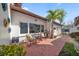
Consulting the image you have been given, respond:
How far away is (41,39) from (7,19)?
1070 mm

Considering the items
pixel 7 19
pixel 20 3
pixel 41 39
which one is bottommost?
pixel 41 39

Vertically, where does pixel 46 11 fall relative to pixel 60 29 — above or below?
above

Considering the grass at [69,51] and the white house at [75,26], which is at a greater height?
the white house at [75,26]

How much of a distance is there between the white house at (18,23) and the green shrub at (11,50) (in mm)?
134

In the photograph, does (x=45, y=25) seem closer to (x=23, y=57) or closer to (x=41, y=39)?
(x=41, y=39)

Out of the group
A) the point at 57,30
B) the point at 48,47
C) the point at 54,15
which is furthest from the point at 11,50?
Result: the point at 54,15

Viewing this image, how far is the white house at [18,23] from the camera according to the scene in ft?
20.5

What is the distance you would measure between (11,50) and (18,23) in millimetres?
759

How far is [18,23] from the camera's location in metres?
6.39

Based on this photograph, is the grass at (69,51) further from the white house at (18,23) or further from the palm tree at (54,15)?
the palm tree at (54,15)

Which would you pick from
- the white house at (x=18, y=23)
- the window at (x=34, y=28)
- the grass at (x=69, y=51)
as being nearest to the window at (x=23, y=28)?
the white house at (x=18, y=23)

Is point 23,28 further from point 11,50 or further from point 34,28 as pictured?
point 11,50

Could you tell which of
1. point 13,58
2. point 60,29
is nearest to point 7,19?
point 13,58

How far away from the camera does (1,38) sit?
245 inches
